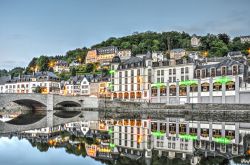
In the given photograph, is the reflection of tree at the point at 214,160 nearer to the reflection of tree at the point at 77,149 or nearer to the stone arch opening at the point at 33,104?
the reflection of tree at the point at 77,149

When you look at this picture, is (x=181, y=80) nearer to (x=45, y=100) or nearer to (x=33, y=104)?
(x=45, y=100)

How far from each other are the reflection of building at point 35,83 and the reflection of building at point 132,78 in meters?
38.6

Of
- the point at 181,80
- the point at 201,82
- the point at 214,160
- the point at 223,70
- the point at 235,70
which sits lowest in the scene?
A: the point at 214,160

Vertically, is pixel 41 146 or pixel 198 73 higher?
pixel 198 73

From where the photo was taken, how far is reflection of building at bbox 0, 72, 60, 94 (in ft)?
347

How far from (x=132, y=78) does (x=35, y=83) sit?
49371 mm

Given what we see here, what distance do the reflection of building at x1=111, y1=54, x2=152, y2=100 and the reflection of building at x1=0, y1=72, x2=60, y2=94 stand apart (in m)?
38.6

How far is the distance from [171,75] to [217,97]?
12.0 m

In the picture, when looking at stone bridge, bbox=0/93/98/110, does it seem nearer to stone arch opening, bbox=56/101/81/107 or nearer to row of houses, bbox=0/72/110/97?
stone arch opening, bbox=56/101/81/107

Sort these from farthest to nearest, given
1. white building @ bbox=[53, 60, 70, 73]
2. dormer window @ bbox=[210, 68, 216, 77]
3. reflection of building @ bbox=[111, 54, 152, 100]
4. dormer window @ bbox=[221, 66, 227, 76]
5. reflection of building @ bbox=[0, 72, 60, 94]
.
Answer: white building @ bbox=[53, 60, 70, 73], reflection of building @ bbox=[0, 72, 60, 94], reflection of building @ bbox=[111, 54, 152, 100], dormer window @ bbox=[210, 68, 216, 77], dormer window @ bbox=[221, 66, 227, 76]

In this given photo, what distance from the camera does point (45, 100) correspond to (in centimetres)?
5894

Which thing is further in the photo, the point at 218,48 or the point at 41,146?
the point at 218,48

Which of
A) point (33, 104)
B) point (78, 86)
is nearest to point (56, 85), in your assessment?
point (78, 86)

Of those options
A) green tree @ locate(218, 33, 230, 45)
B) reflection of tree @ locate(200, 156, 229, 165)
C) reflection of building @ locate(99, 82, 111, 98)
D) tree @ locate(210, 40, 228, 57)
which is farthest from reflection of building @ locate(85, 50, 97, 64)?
reflection of tree @ locate(200, 156, 229, 165)
